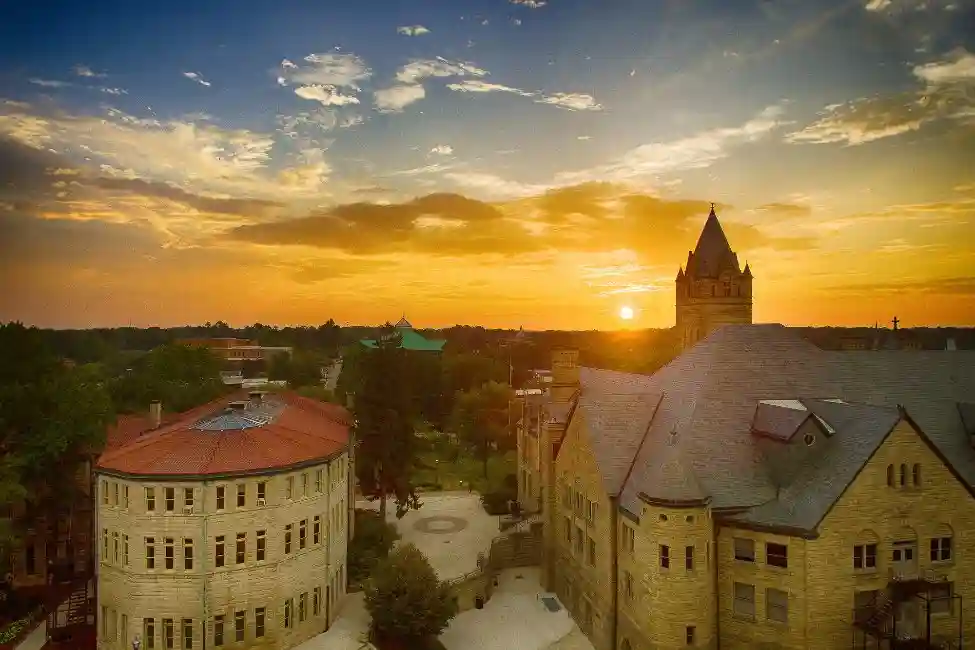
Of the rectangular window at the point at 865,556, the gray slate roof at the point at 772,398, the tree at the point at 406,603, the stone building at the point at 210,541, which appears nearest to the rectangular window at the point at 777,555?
the gray slate roof at the point at 772,398

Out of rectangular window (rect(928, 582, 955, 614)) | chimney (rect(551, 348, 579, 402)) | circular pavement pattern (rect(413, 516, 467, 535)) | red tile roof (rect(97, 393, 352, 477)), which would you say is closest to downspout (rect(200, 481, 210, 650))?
red tile roof (rect(97, 393, 352, 477))

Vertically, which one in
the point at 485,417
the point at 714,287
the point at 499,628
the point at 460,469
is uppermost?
the point at 714,287

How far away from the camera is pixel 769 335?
42906 millimetres

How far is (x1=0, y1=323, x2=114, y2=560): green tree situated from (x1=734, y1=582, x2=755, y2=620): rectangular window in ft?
125

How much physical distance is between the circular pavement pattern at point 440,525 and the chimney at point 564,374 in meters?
15.2

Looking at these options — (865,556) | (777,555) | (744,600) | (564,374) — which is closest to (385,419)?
(564,374)

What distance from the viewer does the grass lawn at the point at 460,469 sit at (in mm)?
75000

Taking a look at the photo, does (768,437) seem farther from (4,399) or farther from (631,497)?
(4,399)

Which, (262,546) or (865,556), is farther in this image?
(262,546)

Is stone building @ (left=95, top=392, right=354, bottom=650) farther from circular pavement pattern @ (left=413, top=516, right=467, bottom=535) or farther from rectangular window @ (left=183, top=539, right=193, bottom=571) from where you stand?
circular pavement pattern @ (left=413, top=516, right=467, bottom=535)

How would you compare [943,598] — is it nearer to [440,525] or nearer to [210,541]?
[210,541]

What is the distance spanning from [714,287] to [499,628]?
40.2 m

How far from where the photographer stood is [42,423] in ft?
133

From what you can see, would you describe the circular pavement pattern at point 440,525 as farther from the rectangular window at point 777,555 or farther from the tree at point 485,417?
the rectangular window at point 777,555
